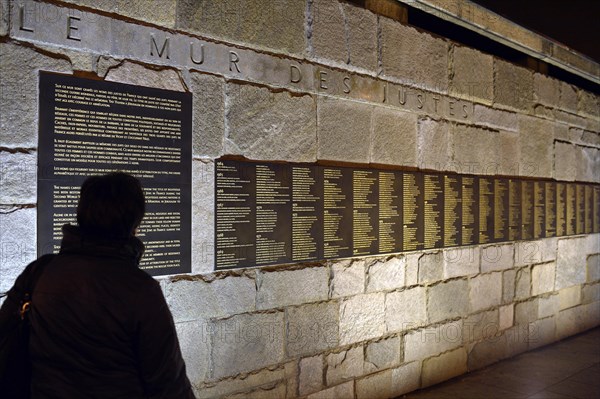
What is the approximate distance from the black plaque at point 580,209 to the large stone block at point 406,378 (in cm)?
353

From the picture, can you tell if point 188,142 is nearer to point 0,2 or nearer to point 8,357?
point 0,2

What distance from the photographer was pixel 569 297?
6.50 meters

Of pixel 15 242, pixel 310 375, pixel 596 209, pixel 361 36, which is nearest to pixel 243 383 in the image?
pixel 310 375

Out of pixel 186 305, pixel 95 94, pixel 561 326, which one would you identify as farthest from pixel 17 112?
pixel 561 326

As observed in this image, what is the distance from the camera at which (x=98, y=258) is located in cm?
173

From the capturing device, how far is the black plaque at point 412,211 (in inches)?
171

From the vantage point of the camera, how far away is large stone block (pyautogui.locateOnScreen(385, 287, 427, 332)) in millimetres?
4281

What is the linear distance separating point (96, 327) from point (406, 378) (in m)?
3.33

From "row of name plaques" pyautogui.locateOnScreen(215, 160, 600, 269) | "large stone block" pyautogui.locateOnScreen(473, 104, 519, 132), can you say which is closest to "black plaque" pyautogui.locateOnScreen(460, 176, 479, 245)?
"row of name plaques" pyautogui.locateOnScreen(215, 160, 600, 269)

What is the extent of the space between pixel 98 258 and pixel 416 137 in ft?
10.8

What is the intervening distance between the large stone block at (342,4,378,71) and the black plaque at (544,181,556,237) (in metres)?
3.15

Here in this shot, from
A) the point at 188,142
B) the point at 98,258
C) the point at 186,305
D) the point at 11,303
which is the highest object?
the point at 188,142

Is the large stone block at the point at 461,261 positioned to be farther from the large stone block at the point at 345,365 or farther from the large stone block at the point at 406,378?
the large stone block at the point at 345,365

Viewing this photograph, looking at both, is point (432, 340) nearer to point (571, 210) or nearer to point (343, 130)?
point (343, 130)
